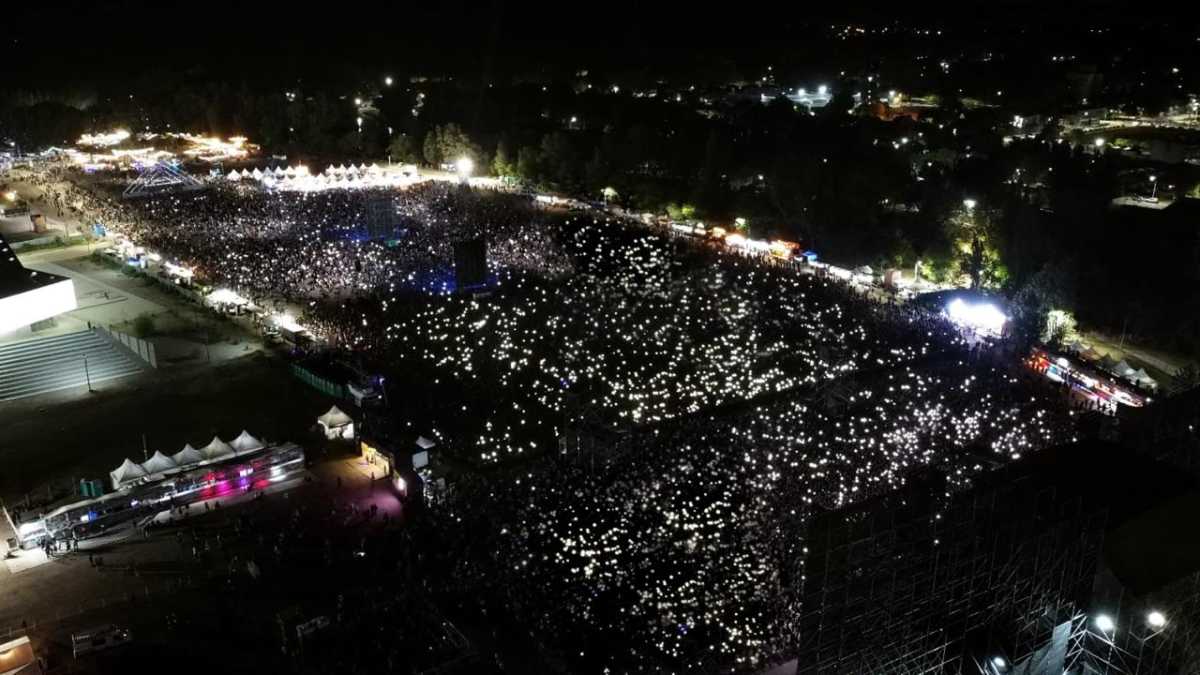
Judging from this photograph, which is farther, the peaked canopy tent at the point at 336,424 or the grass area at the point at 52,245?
the grass area at the point at 52,245

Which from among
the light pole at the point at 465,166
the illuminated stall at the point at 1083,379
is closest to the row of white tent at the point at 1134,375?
the illuminated stall at the point at 1083,379

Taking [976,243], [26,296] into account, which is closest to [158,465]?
[26,296]

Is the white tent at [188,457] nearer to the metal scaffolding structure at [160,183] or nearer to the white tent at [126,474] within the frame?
the white tent at [126,474]

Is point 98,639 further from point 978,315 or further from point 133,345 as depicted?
point 978,315

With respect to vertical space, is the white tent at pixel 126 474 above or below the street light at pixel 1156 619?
below

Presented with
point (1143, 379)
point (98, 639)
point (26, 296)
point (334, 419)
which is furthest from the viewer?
point (26, 296)

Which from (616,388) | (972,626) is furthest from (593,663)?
(616,388)
